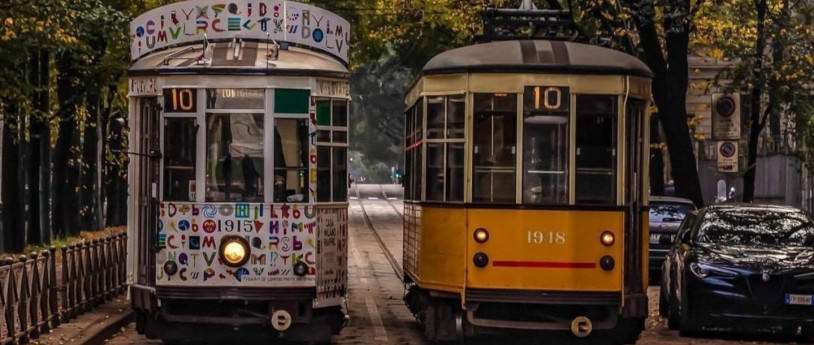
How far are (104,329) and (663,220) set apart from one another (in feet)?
40.1

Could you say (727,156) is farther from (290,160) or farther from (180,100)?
(180,100)

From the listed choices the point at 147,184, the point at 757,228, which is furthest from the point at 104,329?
the point at 757,228

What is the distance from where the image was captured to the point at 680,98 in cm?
2662

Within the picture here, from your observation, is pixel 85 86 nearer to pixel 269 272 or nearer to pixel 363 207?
pixel 269 272

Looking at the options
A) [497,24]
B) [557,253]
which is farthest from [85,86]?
[557,253]

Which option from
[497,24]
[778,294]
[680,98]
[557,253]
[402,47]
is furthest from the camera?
[402,47]

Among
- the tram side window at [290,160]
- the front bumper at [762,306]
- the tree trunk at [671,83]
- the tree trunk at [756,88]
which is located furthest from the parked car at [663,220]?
the tram side window at [290,160]

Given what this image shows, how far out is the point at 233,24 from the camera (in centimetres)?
1653

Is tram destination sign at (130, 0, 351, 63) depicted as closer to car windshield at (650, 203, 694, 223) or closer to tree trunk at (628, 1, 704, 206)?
tree trunk at (628, 1, 704, 206)

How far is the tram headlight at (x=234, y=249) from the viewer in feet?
50.8

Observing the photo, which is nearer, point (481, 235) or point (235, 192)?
point (481, 235)

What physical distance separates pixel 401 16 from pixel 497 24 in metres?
17.9

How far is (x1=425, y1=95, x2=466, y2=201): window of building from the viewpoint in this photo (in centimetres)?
1564

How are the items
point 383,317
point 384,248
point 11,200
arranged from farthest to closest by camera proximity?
point 384,248 → point 11,200 → point 383,317
